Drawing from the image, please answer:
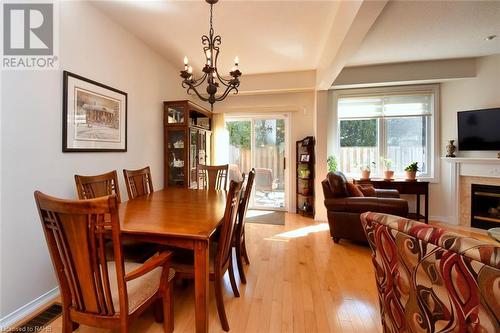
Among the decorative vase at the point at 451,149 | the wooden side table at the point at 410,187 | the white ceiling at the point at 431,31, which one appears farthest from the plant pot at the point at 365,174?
the white ceiling at the point at 431,31

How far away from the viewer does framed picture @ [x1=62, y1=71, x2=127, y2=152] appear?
6.79ft

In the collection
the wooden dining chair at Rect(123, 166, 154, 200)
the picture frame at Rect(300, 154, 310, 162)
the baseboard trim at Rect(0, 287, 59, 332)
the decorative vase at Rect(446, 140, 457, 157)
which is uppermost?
the decorative vase at Rect(446, 140, 457, 157)

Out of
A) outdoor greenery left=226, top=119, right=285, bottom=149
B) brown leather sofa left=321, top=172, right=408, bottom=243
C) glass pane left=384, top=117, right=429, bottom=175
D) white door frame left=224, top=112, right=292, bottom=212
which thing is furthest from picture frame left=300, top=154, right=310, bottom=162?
glass pane left=384, top=117, right=429, bottom=175

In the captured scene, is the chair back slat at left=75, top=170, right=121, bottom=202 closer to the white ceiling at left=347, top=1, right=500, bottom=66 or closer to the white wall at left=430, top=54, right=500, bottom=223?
the white ceiling at left=347, top=1, right=500, bottom=66

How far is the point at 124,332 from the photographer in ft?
3.59

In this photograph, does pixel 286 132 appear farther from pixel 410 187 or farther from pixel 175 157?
pixel 410 187

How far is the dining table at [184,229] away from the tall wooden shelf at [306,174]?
2826mm

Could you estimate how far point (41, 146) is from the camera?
1849 millimetres

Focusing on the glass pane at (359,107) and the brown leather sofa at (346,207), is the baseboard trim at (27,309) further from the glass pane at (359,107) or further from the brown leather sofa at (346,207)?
the glass pane at (359,107)

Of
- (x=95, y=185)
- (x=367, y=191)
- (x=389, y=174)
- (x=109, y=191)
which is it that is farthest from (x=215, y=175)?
(x=389, y=174)

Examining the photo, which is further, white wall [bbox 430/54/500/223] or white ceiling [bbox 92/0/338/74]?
white wall [bbox 430/54/500/223]

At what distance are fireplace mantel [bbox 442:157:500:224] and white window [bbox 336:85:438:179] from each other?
286 millimetres

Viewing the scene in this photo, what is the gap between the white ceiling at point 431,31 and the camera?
2385mm

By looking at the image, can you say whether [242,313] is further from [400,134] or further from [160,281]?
[400,134]
